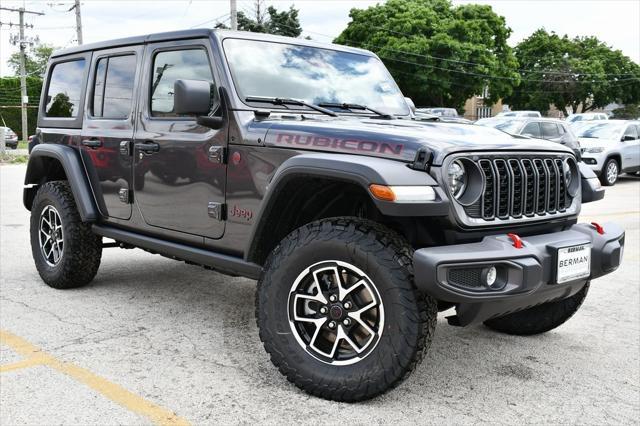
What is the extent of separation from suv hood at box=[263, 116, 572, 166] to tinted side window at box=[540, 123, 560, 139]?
12974 mm

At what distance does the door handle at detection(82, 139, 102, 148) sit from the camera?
5016 mm

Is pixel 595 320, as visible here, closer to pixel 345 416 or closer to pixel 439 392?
pixel 439 392

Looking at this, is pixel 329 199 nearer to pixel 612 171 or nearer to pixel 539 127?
pixel 539 127

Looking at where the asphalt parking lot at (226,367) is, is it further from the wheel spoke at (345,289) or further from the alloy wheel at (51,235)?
the wheel spoke at (345,289)

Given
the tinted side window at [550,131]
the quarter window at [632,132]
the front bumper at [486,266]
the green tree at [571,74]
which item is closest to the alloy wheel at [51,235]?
the front bumper at [486,266]

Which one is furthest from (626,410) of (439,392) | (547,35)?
(547,35)

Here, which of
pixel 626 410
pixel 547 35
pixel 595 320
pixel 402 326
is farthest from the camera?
pixel 547 35

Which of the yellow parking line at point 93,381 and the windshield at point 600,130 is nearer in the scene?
the yellow parking line at point 93,381

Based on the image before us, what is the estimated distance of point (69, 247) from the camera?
17.4 ft

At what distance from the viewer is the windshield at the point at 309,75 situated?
4.14 metres

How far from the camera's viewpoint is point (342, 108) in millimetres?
4320

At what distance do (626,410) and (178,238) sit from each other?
9.09 ft

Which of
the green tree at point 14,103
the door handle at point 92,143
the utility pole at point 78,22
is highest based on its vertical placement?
the utility pole at point 78,22

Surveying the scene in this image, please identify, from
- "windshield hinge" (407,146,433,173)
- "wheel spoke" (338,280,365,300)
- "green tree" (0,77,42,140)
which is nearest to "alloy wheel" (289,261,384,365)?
"wheel spoke" (338,280,365,300)
